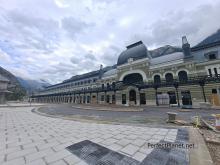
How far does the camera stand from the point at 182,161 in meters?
2.96

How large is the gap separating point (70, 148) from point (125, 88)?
26.6m

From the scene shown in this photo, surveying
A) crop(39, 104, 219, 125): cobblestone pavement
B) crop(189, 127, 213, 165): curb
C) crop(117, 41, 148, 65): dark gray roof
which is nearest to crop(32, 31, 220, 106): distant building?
crop(117, 41, 148, 65): dark gray roof

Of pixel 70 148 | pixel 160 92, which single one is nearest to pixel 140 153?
pixel 70 148

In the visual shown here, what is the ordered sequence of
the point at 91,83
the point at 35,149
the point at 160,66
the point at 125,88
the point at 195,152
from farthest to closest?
the point at 91,83
the point at 125,88
the point at 160,66
the point at 35,149
the point at 195,152

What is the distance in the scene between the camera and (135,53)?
32562mm

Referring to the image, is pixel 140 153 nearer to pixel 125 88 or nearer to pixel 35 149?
pixel 35 149

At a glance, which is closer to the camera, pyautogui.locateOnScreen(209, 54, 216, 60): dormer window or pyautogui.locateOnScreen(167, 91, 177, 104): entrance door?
pyautogui.locateOnScreen(209, 54, 216, 60): dormer window

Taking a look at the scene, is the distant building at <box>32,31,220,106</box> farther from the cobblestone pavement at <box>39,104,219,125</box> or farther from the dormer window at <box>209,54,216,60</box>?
the cobblestone pavement at <box>39,104,219,125</box>

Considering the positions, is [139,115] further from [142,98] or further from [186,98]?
[142,98]

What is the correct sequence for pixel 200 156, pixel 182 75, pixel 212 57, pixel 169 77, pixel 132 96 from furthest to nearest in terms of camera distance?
1. pixel 132 96
2. pixel 169 77
3. pixel 182 75
4. pixel 212 57
5. pixel 200 156

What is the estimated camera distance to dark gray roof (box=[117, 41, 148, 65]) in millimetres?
31239

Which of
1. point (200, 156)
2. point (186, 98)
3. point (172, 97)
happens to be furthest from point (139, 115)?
point (186, 98)

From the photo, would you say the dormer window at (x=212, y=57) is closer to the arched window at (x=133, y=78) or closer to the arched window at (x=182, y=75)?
the arched window at (x=182, y=75)

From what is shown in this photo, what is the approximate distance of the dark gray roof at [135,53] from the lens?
3124 cm
